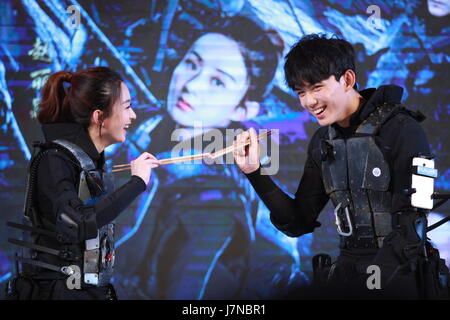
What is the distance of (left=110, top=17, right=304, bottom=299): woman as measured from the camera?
15.5 feet

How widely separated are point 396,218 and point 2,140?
11.0ft

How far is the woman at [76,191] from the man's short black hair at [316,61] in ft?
2.49

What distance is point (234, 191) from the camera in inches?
187

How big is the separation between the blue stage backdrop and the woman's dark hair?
6.12 ft

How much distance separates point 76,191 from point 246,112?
7.59 ft

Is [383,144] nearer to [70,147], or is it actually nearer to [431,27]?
[70,147]

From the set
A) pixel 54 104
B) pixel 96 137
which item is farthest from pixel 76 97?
pixel 96 137

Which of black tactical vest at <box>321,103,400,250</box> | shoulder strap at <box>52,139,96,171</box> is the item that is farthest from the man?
shoulder strap at <box>52,139,96,171</box>

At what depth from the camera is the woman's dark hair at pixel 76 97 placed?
9.26ft

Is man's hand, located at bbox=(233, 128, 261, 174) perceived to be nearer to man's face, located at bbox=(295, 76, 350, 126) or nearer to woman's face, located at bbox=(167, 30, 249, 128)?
man's face, located at bbox=(295, 76, 350, 126)

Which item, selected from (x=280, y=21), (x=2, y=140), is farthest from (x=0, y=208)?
(x=280, y=21)

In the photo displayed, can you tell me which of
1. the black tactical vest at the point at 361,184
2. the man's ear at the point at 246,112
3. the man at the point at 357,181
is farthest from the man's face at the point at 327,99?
the man's ear at the point at 246,112

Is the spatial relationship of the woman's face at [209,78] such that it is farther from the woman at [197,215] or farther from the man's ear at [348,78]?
the man's ear at [348,78]

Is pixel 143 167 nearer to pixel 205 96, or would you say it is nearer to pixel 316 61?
pixel 316 61
